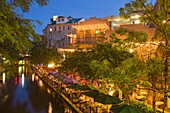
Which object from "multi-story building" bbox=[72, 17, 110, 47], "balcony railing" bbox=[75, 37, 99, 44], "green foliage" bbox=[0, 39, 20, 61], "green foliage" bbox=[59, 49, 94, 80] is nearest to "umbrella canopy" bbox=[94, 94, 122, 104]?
"green foliage" bbox=[59, 49, 94, 80]

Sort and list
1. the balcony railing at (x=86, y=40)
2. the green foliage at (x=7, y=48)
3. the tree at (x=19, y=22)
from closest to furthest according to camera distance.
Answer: the tree at (x=19, y=22)
the green foliage at (x=7, y=48)
the balcony railing at (x=86, y=40)

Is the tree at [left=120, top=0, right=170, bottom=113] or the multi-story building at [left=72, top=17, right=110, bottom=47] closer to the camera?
the tree at [left=120, top=0, right=170, bottom=113]

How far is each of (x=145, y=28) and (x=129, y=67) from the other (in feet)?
45.4

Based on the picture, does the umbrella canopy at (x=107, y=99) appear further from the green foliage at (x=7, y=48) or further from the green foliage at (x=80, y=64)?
the green foliage at (x=7, y=48)

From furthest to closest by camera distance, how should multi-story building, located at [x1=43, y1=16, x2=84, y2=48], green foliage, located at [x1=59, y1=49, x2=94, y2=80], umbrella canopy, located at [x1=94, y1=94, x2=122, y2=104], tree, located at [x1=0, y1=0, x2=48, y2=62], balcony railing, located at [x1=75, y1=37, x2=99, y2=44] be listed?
multi-story building, located at [x1=43, y1=16, x2=84, y2=48]
balcony railing, located at [x1=75, y1=37, x2=99, y2=44]
umbrella canopy, located at [x1=94, y1=94, x2=122, y2=104]
green foliage, located at [x1=59, y1=49, x2=94, y2=80]
tree, located at [x1=0, y1=0, x2=48, y2=62]

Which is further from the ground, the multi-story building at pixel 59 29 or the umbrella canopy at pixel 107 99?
the multi-story building at pixel 59 29

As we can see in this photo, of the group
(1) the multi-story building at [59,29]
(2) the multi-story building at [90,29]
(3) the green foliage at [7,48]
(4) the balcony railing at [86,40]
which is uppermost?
(1) the multi-story building at [59,29]

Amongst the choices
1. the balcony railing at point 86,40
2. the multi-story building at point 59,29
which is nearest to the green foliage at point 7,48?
the balcony railing at point 86,40

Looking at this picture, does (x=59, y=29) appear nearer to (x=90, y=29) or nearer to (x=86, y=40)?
(x=90, y=29)

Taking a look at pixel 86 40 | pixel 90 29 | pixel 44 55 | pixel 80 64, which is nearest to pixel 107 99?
pixel 80 64

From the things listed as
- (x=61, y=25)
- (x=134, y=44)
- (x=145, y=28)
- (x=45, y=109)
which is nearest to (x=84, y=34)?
(x=145, y=28)

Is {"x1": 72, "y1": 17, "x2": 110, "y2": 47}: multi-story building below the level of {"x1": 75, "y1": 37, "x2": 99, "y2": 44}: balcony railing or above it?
above

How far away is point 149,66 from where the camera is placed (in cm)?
635

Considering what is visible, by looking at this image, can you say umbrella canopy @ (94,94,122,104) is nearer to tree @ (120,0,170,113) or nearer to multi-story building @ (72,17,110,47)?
tree @ (120,0,170,113)
